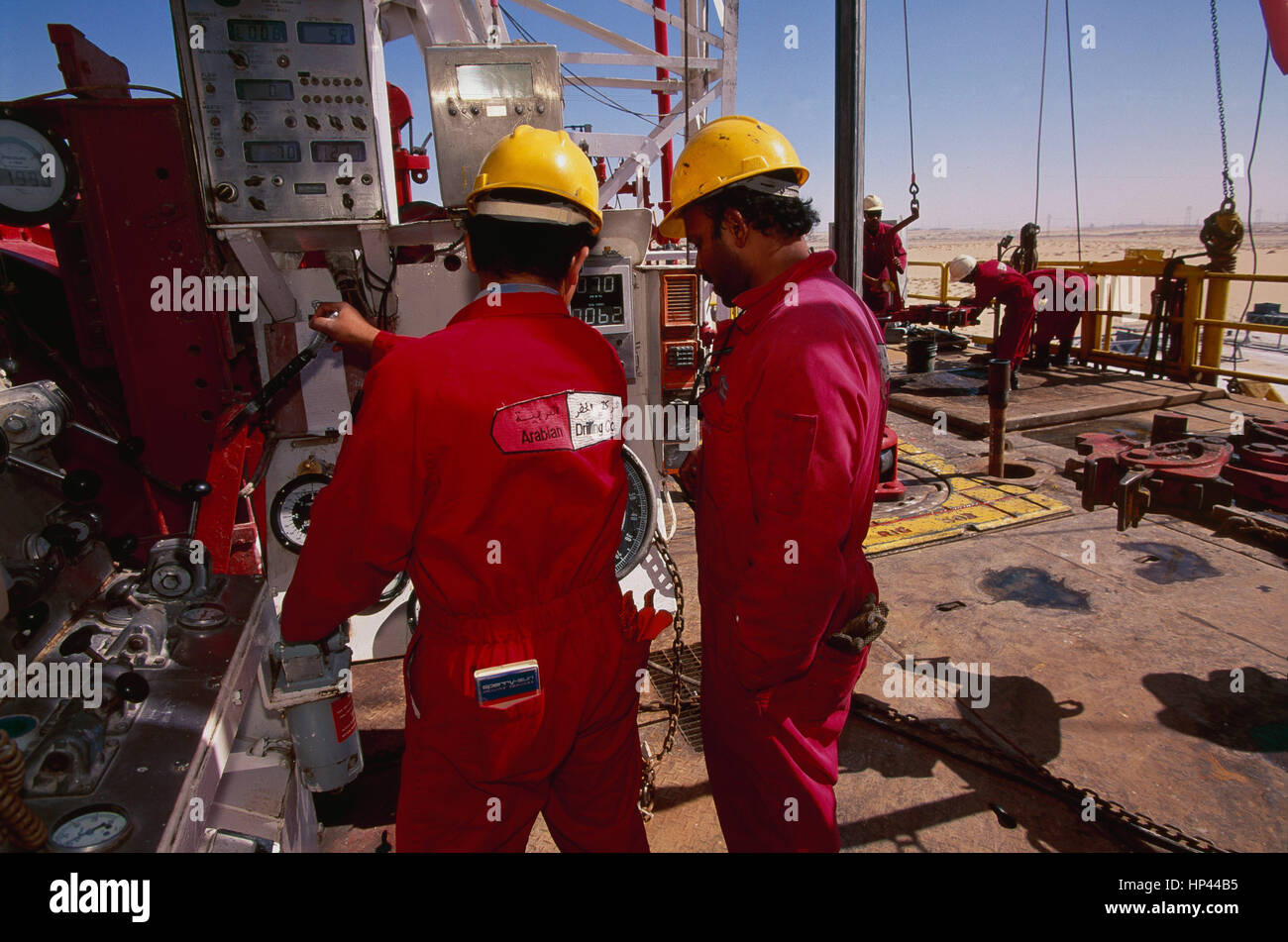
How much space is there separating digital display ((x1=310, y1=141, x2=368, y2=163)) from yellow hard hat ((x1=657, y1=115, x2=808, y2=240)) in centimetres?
190

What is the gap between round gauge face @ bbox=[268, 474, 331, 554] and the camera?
13.0 ft

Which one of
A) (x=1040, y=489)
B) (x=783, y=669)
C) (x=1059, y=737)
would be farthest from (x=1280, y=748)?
(x=1040, y=489)

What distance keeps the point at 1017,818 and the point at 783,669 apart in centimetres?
157

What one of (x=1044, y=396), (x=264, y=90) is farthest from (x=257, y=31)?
(x=1044, y=396)

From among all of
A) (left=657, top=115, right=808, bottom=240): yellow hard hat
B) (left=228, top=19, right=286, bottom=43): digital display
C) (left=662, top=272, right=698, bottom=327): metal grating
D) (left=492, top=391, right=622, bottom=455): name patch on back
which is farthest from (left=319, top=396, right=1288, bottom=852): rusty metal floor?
(left=228, top=19, right=286, bottom=43): digital display

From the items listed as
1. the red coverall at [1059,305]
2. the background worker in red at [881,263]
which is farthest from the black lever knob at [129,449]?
the red coverall at [1059,305]

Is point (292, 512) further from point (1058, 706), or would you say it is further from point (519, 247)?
point (1058, 706)

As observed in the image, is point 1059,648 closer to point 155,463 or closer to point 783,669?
point 783,669

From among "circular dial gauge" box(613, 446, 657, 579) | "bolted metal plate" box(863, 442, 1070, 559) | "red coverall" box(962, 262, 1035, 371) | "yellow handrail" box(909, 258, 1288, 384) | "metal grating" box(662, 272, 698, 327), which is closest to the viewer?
"circular dial gauge" box(613, 446, 657, 579)

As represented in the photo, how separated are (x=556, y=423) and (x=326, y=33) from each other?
8.98 feet

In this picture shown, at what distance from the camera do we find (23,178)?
124 inches

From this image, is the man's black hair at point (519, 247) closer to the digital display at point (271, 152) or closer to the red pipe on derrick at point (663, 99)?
the digital display at point (271, 152)

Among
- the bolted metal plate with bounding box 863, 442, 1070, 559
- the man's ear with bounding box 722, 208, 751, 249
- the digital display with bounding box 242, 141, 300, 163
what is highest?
the digital display with bounding box 242, 141, 300, 163

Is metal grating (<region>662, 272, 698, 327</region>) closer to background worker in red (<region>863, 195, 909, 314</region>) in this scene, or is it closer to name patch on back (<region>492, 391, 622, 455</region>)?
Result: background worker in red (<region>863, 195, 909, 314</region>)
